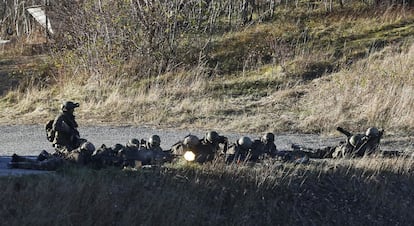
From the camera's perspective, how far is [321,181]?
26.7 feet

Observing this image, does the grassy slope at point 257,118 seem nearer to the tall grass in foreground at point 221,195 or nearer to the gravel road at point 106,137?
Result: the tall grass in foreground at point 221,195

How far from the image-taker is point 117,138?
456 inches

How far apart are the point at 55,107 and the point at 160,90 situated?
7.60 ft

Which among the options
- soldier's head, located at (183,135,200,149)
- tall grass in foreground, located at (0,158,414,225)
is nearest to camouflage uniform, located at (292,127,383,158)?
tall grass in foreground, located at (0,158,414,225)

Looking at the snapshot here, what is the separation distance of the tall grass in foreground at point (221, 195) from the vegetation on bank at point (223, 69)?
11.8 feet

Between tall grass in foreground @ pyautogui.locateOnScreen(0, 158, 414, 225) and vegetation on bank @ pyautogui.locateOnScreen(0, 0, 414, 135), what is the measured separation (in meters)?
3.60

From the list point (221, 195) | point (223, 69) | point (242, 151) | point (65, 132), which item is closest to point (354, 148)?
point (242, 151)

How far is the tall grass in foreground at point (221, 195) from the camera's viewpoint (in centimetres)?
680

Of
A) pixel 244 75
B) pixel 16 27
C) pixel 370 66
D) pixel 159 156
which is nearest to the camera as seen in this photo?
pixel 159 156

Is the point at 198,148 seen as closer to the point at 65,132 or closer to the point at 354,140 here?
the point at 65,132

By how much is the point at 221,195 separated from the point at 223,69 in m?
10.8

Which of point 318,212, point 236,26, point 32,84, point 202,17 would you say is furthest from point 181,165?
point 236,26

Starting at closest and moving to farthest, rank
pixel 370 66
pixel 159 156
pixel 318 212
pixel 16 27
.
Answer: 1. pixel 318 212
2. pixel 159 156
3. pixel 370 66
4. pixel 16 27

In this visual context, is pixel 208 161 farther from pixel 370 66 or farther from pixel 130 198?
pixel 370 66
